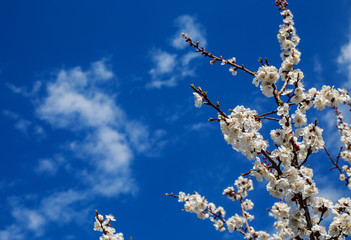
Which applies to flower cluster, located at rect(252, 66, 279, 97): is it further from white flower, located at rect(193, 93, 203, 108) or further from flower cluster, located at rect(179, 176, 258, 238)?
flower cluster, located at rect(179, 176, 258, 238)

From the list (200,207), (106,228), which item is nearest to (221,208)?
(200,207)

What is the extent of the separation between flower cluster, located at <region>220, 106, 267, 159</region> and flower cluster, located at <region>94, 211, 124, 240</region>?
288 cm

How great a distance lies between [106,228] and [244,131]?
3.26 meters

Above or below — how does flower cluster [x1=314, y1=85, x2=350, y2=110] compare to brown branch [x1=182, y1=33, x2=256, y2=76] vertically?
below

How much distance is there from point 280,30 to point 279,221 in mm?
6071

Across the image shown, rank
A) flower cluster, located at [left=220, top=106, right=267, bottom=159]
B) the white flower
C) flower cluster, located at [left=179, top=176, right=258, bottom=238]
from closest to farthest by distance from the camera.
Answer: flower cluster, located at [left=220, top=106, right=267, bottom=159], the white flower, flower cluster, located at [left=179, top=176, right=258, bottom=238]

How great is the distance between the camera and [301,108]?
16.7 ft

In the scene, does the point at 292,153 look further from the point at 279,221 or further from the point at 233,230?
the point at 279,221

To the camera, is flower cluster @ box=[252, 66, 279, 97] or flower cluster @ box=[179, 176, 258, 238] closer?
flower cluster @ box=[252, 66, 279, 97]

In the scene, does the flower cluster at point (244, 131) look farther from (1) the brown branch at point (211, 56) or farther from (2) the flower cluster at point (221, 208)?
(2) the flower cluster at point (221, 208)

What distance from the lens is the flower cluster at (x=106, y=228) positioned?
5.32 meters

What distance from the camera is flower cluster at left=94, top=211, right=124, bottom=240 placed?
5324 mm

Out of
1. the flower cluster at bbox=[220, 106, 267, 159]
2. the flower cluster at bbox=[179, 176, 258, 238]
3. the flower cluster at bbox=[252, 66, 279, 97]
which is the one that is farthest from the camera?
the flower cluster at bbox=[179, 176, 258, 238]

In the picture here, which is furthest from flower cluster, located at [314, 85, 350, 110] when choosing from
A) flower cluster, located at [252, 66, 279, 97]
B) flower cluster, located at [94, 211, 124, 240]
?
flower cluster, located at [94, 211, 124, 240]
